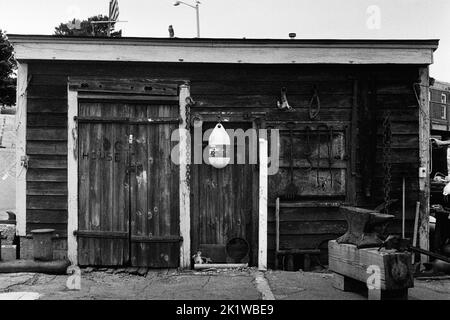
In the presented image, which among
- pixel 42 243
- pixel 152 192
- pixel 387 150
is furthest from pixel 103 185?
pixel 387 150

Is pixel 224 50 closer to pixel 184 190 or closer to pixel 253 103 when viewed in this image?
pixel 253 103

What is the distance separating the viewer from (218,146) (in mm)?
7504

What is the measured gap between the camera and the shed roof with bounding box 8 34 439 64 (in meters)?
7.32

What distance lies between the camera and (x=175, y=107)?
7.59 meters

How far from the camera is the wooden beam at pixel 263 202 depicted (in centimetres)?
752

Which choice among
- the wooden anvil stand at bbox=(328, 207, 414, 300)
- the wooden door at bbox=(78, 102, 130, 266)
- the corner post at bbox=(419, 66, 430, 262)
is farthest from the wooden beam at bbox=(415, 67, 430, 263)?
the wooden door at bbox=(78, 102, 130, 266)

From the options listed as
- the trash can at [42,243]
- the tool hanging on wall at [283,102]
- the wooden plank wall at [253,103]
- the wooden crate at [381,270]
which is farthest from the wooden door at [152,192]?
the wooden crate at [381,270]

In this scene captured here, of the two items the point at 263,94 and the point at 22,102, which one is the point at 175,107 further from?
the point at 22,102

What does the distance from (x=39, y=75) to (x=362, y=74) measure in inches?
195

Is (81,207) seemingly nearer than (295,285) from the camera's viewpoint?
No

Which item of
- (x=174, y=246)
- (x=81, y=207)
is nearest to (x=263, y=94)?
(x=174, y=246)

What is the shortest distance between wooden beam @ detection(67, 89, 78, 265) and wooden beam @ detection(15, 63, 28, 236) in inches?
26.0

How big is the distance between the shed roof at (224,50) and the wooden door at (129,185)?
76 centimetres

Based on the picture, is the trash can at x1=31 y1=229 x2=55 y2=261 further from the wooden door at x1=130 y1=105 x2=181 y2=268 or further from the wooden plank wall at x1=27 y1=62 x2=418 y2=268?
the wooden door at x1=130 y1=105 x2=181 y2=268
